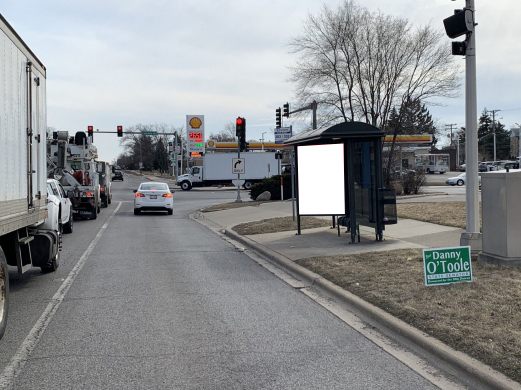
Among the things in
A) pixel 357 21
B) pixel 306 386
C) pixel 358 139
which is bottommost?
pixel 306 386

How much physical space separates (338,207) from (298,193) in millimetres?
1176

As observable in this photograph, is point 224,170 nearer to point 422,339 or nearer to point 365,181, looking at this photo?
point 365,181

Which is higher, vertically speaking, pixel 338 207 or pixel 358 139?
pixel 358 139

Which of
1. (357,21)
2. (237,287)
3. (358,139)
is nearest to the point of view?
(237,287)

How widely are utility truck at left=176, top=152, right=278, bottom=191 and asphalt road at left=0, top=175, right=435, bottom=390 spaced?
151 ft

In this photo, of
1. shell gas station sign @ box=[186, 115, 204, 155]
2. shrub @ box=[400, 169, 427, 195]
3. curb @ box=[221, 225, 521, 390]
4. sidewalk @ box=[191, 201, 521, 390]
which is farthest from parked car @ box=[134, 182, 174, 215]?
shell gas station sign @ box=[186, 115, 204, 155]

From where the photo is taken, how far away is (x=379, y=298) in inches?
312

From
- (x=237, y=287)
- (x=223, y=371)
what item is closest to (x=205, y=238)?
(x=237, y=287)

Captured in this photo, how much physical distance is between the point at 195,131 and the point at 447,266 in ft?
187

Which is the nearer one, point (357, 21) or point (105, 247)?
point (105, 247)

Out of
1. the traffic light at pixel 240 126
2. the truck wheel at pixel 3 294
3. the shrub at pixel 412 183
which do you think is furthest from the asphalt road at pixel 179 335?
the shrub at pixel 412 183

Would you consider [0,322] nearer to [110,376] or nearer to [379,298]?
[110,376]

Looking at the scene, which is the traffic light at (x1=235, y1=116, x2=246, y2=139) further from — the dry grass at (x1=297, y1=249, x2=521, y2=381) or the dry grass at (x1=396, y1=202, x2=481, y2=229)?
the dry grass at (x1=297, y1=249, x2=521, y2=381)

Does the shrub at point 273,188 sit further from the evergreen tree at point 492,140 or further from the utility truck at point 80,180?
the evergreen tree at point 492,140
